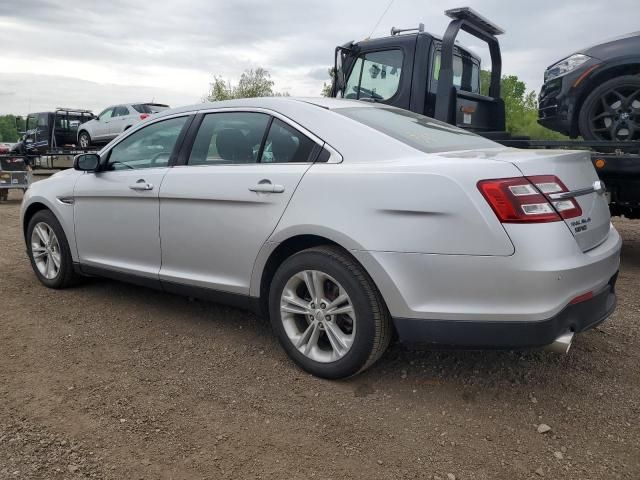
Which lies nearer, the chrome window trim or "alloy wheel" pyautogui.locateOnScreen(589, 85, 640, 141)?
the chrome window trim

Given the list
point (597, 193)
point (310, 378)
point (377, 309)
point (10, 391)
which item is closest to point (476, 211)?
point (377, 309)

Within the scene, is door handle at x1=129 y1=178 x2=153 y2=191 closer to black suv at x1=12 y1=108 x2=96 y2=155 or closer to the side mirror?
the side mirror

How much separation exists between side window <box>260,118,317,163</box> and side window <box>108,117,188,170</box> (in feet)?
2.80

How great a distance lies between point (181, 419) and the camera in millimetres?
2715

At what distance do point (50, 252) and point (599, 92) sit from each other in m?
5.21

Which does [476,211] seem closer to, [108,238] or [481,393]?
[481,393]

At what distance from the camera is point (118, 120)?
18938 mm

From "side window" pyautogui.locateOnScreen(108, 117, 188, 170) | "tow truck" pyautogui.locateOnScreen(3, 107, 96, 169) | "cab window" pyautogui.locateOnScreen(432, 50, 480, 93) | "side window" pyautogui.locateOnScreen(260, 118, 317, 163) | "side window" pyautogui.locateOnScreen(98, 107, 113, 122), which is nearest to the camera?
"side window" pyautogui.locateOnScreen(260, 118, 317, 163)

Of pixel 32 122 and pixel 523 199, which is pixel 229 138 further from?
pixel 32 122

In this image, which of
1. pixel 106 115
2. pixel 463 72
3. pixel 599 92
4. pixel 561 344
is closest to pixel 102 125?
pixel 106 115

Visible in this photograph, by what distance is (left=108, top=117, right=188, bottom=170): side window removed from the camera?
394 cm

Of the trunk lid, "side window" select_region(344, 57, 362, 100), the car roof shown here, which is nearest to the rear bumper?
the trunk lid

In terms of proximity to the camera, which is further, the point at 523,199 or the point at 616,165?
the point at 616,165

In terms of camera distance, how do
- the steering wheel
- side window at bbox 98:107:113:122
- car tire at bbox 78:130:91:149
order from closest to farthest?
the steering wheel
side window at bbox 98:107:113:122
car tire at bbox 78:130:91:149
